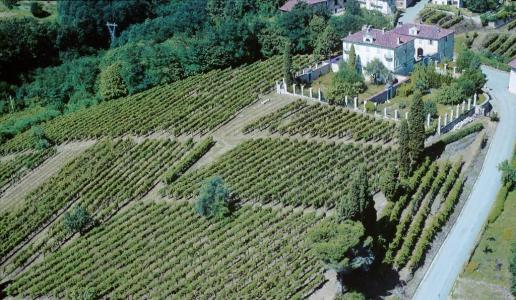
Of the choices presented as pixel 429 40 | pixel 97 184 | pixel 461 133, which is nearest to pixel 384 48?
pixel 429 40

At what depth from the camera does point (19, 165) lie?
7838 centimetres

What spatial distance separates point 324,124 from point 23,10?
244ft

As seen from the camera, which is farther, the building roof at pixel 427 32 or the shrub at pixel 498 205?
the building roof at pixel 427 32

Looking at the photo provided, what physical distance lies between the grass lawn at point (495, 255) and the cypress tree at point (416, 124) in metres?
9.82

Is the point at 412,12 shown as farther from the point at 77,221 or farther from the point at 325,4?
the point at 77,221

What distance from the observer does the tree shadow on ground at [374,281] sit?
52.3 meters

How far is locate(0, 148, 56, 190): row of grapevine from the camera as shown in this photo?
250 ft

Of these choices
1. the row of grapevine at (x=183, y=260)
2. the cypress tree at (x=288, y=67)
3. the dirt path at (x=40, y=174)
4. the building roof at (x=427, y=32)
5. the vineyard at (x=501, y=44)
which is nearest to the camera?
the row of grapevine at (x=183, y=260)

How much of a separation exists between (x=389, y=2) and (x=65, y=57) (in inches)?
2131

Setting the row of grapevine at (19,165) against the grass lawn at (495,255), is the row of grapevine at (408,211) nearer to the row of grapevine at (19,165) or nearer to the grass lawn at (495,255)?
the grass lawn at (495,255)

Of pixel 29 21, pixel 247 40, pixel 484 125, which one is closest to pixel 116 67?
pixel 247 40

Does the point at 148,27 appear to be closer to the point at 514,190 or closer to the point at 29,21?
the point at 29,21

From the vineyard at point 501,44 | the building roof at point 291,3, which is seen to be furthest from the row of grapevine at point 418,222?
the building roof at point 291,3

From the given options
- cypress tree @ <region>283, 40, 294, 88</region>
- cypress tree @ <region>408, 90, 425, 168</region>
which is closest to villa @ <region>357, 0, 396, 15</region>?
cypress tree @ <region>283, 40, 294, 88</region>
